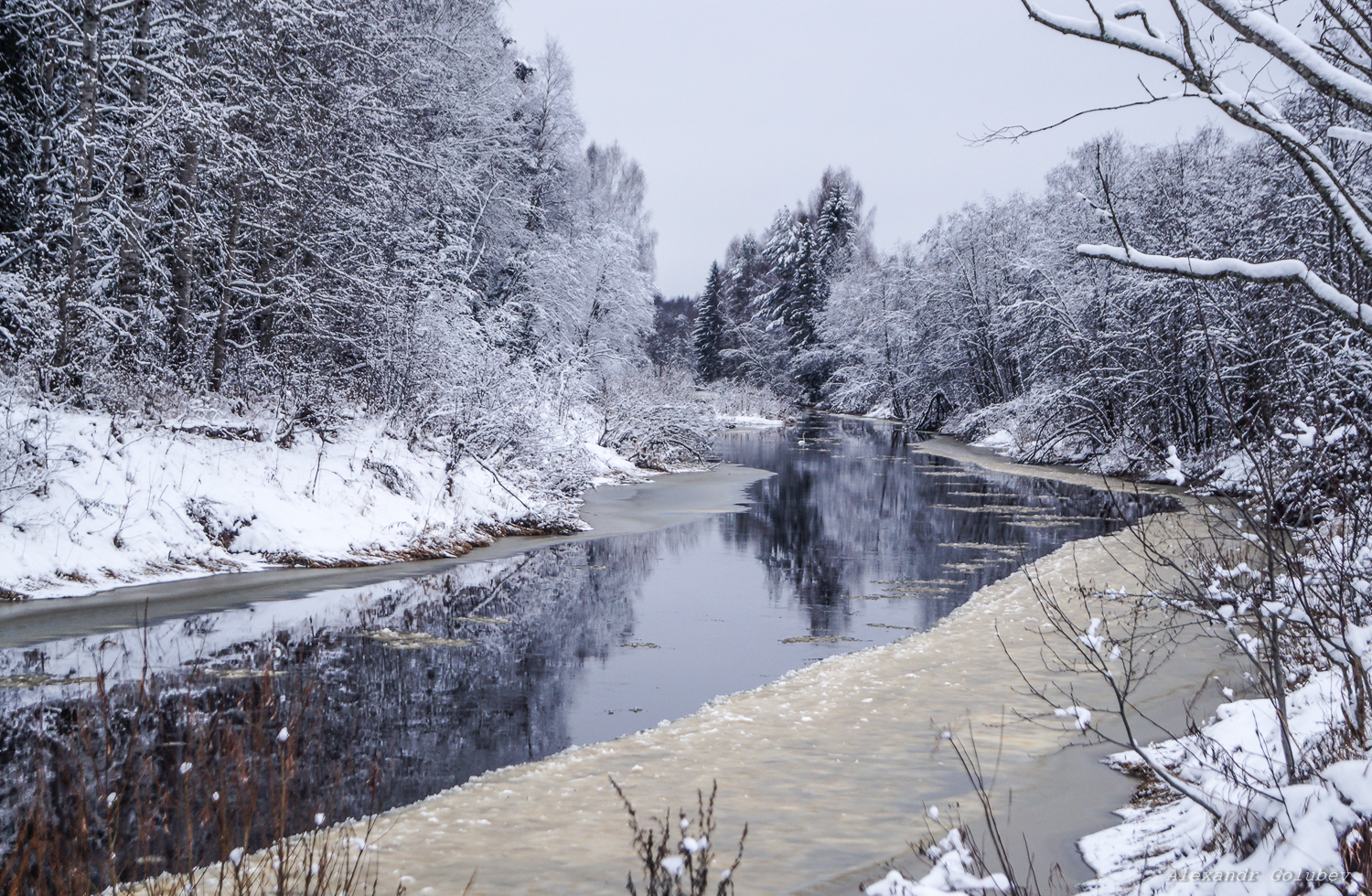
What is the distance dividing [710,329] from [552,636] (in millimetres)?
69830

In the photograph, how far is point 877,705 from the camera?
7086 millimetres

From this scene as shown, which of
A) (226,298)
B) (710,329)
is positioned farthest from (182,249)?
(710,329)

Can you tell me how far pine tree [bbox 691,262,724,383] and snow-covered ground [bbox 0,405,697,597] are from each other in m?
61.4

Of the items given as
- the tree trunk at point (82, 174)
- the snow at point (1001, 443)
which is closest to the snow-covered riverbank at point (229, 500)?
the tree trunk at point (82, 174)

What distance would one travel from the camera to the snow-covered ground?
9.73m

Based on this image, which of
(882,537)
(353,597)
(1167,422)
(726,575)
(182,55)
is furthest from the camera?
(1167,422)

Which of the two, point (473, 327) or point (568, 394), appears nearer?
point (473, 327)

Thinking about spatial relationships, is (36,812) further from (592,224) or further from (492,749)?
(592,224)

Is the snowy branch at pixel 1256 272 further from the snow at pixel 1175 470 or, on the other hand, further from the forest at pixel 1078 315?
the snow at pixel 1175 470

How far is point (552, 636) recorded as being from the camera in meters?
9.48

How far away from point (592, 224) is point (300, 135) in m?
18.0

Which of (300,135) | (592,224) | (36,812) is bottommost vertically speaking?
(36,812)

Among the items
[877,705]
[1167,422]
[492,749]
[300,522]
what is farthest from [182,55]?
[1167,422]

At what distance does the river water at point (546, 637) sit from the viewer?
6.16 m
